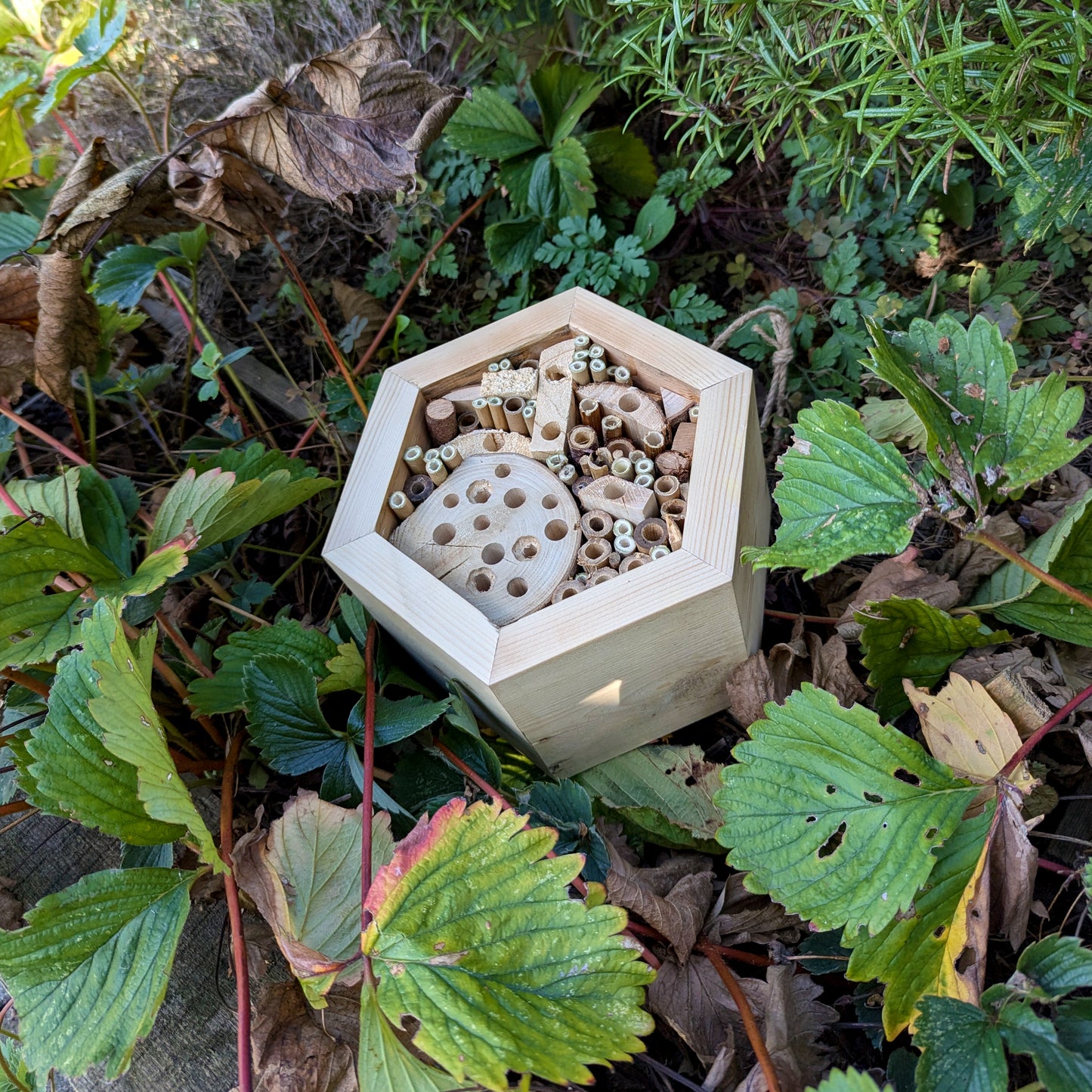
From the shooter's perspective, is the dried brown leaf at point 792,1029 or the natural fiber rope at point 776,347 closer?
the dried brown leaf at point 792,1029

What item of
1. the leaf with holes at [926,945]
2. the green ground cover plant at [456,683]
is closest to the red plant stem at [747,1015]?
the green ground cover plant at [456,683]

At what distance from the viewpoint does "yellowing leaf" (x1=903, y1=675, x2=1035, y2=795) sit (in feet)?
3.18

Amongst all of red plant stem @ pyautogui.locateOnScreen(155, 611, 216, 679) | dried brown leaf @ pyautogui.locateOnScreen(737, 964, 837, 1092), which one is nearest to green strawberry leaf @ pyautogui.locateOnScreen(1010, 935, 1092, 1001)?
dried brown leaf @ pyautogui.locateOnScreen(737, 964, 837, 1092)

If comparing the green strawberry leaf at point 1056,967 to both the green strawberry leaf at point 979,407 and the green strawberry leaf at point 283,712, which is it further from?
the green strawberry leaf at point 283,712

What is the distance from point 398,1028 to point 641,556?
0.61 m

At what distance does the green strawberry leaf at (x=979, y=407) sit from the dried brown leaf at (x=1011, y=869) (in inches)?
13.2

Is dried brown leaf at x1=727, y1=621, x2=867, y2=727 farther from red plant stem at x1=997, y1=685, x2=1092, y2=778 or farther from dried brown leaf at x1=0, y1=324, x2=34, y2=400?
dried brown leaf at x1=0, y1=324, x2=34, y2=400

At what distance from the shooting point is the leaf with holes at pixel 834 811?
88 centimetres

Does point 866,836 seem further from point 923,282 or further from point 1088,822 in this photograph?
point 923,282

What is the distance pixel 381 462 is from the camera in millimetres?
1208

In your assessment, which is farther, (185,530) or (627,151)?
(627,151)

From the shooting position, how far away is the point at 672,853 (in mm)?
1188

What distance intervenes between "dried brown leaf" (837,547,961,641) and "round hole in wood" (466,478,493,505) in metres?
0.54

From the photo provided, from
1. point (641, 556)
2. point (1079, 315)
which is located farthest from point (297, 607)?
point (1079, 315)
